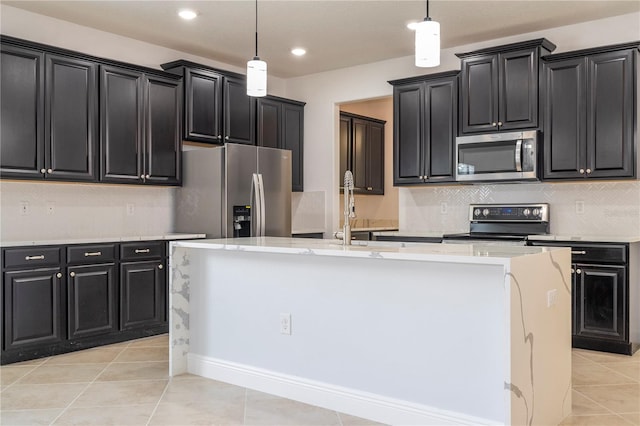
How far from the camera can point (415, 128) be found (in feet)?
17.6

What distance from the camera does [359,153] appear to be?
7.22 m

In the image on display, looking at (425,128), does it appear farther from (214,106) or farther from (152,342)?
(152,342)

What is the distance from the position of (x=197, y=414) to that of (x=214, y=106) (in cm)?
341

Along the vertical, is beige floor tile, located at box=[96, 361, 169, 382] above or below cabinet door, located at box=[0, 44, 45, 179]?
below

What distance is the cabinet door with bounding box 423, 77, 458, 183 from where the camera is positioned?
5.14 m

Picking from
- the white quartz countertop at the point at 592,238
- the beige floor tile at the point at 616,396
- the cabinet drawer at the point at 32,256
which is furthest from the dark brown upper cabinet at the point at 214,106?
the beige floor tile at the point at 616,396

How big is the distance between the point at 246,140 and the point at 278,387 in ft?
10.7

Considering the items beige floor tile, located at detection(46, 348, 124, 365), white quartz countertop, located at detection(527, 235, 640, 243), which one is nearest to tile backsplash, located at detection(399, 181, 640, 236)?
white quartz countertop, located at detection(527, 235, 640, 243)

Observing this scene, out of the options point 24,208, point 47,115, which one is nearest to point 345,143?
point 47,115

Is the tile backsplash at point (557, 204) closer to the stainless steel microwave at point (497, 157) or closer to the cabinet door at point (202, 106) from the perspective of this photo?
the stainless steel microwave at point (497, 157)

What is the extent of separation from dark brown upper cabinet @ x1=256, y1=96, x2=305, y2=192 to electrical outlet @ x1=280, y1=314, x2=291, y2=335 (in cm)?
311

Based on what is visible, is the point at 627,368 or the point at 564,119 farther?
the point at 564,119

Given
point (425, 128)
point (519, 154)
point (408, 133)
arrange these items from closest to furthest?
point (519, 154) → point (425, 128) → point (408, 133)

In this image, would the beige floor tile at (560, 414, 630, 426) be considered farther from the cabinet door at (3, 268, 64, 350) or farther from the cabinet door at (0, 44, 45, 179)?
the cabinet door at (0, 44, 45, 179)
